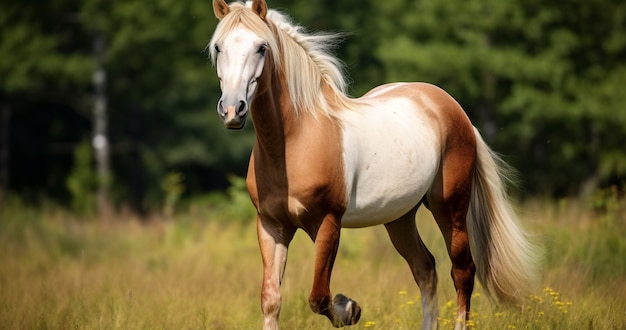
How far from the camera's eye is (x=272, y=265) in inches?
224

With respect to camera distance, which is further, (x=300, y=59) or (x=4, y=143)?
(x=4, y=143)

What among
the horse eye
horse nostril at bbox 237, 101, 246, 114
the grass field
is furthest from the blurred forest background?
horse nostril at bbox 237, 101, 246, 114

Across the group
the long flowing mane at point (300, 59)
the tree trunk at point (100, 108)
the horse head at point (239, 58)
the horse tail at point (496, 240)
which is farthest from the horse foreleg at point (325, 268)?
the tree trunk at point (100, 108)

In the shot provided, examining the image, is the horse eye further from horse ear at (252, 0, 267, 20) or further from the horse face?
Answer: horse ear at (252, 0, 267, 20)

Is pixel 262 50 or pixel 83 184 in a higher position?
pixel 262 50

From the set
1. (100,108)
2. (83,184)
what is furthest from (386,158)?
(100,108)

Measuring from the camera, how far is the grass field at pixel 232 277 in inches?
256

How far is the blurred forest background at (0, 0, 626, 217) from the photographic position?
811 inches

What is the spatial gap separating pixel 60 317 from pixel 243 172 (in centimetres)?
2170

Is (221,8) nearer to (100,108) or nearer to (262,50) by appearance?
(262,50)

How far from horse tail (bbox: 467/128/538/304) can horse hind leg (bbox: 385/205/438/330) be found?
0.43 metres

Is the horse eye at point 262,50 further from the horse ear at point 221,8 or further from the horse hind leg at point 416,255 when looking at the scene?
the horse hind leg at point 416,255

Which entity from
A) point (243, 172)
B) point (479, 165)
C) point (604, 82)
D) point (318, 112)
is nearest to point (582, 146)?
point (604, 82)

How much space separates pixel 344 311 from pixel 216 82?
21544 mm
